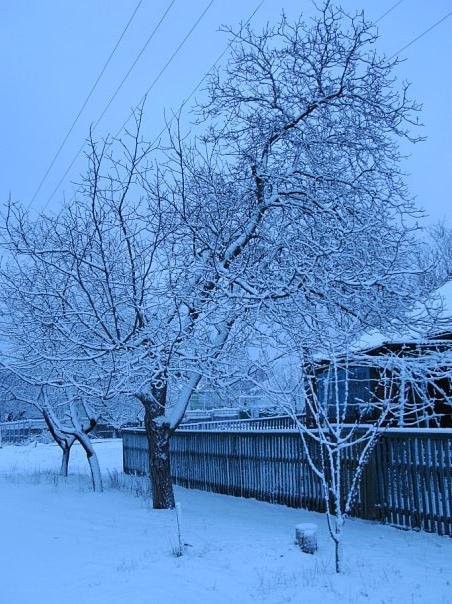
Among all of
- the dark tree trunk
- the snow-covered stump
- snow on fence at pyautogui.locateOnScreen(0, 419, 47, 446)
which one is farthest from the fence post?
snow on fence at pyautogui.locateOnScreen(0, 419, 47, 446)

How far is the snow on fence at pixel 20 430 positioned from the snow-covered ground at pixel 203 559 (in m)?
27.5

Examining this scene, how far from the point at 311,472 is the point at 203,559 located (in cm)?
356

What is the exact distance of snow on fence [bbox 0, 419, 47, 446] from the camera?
37.5 meters

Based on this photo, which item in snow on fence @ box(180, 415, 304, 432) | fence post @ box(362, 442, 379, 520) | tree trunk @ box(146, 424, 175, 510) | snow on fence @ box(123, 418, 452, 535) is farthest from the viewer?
snow on fence @ box(180, 415, 304, 432)

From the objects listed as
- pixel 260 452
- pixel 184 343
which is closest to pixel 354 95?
pixel 184 343

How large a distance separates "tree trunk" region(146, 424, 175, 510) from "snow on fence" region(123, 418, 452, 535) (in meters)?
1.80

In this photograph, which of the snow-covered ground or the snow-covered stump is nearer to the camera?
the snow-covered ground

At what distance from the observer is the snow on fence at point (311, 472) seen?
7.89 meters

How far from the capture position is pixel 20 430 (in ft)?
126

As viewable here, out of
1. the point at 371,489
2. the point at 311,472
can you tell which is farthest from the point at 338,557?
the point at 311,472

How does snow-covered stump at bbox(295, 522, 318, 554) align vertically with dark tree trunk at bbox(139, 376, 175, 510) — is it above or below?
below

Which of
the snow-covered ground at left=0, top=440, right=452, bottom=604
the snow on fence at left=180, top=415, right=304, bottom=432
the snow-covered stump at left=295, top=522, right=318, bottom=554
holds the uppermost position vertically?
the snow on fence at left=180, top=415, right=304, bottom=432

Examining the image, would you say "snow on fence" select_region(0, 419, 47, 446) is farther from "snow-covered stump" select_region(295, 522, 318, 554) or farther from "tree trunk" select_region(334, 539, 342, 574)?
"tree trunk" select_region(334, 539, 342, 574)

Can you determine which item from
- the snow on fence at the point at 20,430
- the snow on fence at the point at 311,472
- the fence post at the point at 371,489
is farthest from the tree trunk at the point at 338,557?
the snow on fence at the point at 20,430
